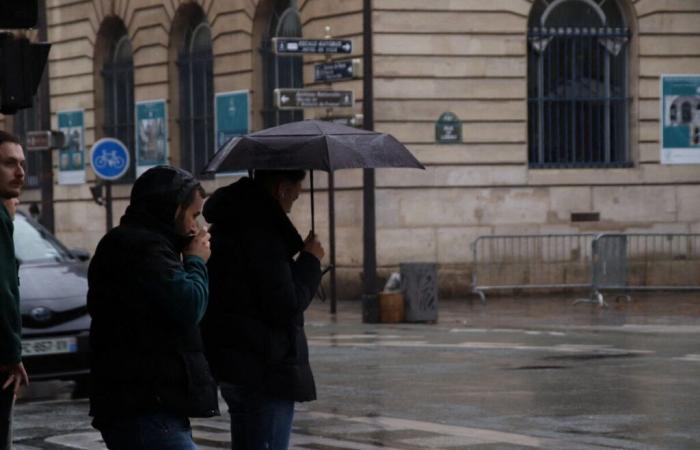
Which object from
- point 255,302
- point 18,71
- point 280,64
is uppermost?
point 280,64

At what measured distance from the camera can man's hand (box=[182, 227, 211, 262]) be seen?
6309 mm

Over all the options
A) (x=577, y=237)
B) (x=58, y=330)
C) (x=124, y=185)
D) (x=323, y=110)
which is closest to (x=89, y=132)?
(x=124, y=185)

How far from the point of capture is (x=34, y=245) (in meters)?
15.7

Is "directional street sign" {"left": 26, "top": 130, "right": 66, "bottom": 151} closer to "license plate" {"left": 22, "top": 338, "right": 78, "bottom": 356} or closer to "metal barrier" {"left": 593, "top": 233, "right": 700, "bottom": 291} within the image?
"metal barrier" {"left": 593, "top": 233, "right": 700, "bottom": 291}

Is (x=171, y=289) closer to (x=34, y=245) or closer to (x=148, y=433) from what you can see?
(x=148, y=433)

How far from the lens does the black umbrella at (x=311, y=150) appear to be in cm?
779

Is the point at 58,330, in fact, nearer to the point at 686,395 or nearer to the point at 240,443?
the point at 686,395

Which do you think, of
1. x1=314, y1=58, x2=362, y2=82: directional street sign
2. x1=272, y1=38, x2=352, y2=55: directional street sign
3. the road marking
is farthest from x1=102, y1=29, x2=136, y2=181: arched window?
the road marking

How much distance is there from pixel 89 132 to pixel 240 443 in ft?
101

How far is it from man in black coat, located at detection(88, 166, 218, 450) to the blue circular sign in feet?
70.0

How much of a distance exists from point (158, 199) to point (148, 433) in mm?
758

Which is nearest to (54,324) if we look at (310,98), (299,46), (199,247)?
(199,247)

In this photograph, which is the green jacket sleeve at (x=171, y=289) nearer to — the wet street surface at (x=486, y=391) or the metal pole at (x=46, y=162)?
the wet street surface at (x=486, y=391)

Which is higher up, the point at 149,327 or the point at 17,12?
the point at 17,12
